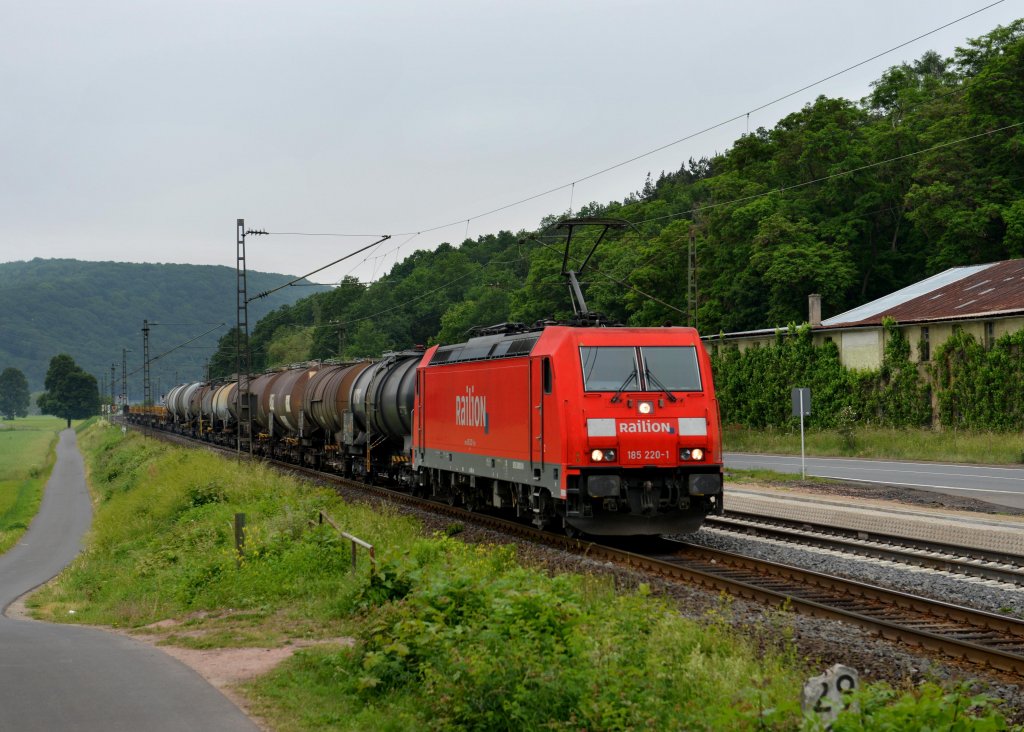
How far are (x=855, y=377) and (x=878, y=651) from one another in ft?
122

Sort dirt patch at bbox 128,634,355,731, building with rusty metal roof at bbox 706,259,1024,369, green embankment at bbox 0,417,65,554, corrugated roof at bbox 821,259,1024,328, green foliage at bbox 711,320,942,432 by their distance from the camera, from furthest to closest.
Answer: green embankment at bbox 0,417,65,554 → green foliage at bbox 711,320,942,432 → corrugated roof at bbox 821,259,1024,328 → building with rusty metal roof at bbox 706,259,1024,369 → dirt patch at bbox 128,634,355,731

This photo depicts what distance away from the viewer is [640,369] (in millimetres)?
16422

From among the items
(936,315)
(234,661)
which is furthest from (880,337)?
(234,661)

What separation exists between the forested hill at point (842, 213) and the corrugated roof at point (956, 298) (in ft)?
20.7

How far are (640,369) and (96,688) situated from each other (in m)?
9.80

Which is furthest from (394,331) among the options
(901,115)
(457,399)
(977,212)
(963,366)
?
(457,399)

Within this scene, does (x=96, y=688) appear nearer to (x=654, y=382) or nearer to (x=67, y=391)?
(x=654, y=382)

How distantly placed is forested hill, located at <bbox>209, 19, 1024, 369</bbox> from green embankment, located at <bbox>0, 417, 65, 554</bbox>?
17.5m

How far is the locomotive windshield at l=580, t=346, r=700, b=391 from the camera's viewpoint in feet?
53.0

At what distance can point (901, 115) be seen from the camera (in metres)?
70.2

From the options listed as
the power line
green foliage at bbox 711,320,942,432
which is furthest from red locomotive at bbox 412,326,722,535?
the power line

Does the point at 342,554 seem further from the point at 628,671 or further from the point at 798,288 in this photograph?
the point at 798,288

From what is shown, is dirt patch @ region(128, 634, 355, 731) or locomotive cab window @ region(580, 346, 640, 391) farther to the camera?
locomotive cab window @ region(580, 346, 640, 391)

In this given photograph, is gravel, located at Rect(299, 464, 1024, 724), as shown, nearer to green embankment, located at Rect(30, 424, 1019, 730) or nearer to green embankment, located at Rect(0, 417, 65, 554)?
green embankment, located at Rect(30, 424, 1019, 730)
